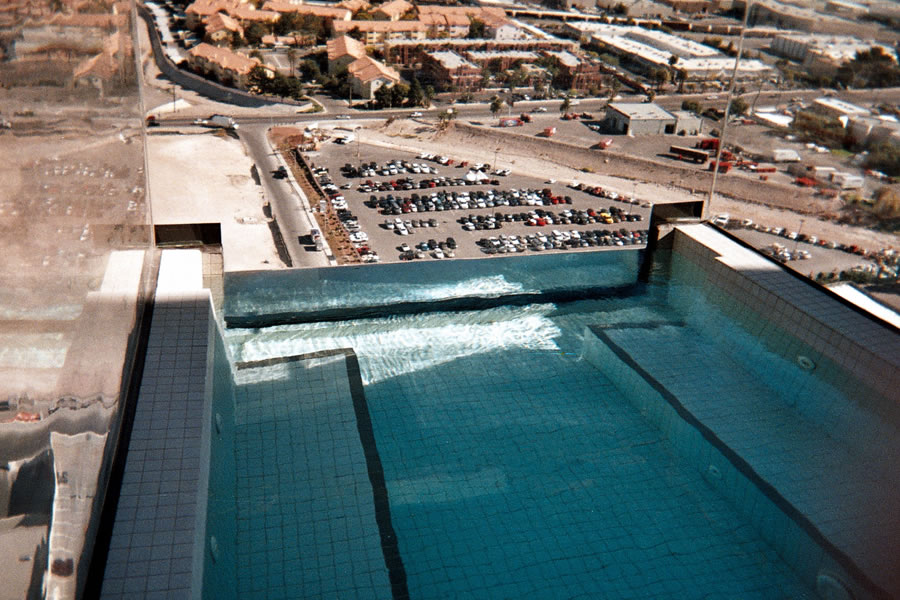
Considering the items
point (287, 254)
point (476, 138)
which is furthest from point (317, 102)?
point (287, 254)

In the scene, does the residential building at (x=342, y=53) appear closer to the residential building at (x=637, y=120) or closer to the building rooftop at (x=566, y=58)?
the building rooftop at (x=566, y=58)

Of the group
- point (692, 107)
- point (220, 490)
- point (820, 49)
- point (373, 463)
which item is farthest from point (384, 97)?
point (220, 490)

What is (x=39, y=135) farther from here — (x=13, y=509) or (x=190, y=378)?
(x=190, y=378)

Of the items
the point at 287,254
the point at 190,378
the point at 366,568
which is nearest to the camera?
the point at 366,568

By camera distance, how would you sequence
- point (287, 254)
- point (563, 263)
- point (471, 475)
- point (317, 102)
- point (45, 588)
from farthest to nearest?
point (317, 102), point (287, 254), point (563, 263), point (471, 475), point (45, 588)

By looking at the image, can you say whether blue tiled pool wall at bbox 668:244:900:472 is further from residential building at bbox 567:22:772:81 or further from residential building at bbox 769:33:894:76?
residential building at bbox 567:22:772:81

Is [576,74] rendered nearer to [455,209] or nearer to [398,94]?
[398,94]
